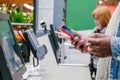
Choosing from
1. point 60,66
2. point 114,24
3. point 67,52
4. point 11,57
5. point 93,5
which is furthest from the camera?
point 93,5

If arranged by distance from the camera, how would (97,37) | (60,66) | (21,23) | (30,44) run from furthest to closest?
(21,23)
(60,66)
(30,44)
(97,37)

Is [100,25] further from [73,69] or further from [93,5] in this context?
[93,5]

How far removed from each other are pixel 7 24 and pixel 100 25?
2.68 metres

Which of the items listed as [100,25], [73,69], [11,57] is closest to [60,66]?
[73,69]

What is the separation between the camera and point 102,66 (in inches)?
66.9

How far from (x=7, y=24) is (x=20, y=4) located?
534 cm

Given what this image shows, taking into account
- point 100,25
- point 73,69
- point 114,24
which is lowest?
point 73,69

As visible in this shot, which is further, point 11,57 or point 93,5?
point 93,5

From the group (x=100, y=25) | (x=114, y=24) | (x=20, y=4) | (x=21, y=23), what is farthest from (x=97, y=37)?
(x=20, y=4)

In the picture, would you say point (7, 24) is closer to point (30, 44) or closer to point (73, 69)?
point (30, 44)

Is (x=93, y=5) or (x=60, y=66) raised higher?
(x=93, y=5)

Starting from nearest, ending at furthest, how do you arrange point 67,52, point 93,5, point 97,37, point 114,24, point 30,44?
point 97,37, point 114,24, point 30,44, point 67,52, point 93,5

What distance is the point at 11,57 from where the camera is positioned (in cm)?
146

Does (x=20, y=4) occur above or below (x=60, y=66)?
above
